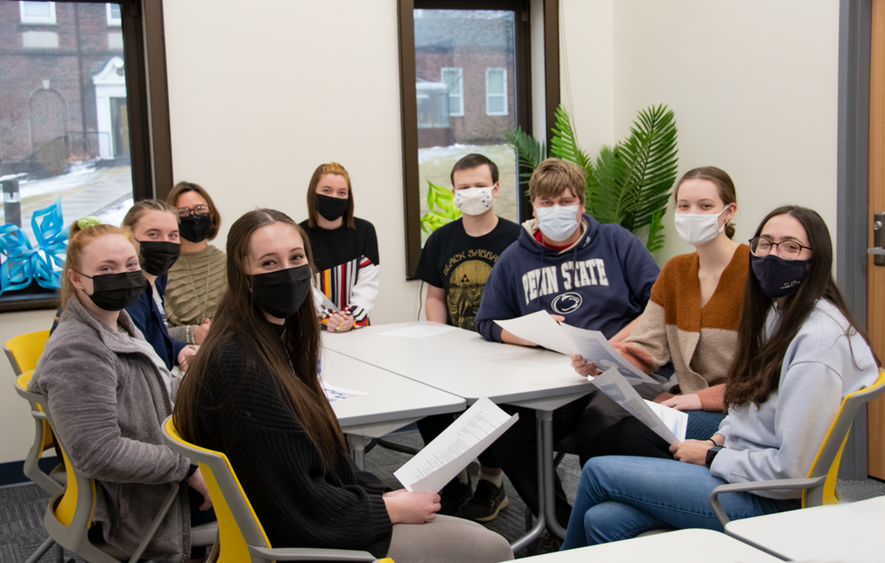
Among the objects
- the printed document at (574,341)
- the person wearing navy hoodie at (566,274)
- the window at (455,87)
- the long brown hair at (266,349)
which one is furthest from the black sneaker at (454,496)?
the window at (455,87)

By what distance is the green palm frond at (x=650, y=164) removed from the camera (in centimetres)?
408

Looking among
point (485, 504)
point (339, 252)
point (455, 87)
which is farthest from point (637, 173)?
point (485, 504)

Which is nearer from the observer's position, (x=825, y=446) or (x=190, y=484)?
(x=825, y=446)

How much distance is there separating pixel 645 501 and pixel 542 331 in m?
0.88

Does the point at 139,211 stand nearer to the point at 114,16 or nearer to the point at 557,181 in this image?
the point at 557,181

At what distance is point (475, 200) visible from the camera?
3285 mm

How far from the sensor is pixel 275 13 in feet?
13.0

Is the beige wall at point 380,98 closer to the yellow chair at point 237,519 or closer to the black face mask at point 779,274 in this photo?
the black face mask at point 779,274

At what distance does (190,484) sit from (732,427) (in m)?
1.32

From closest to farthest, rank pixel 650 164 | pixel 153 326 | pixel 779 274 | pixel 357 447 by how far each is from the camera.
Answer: pixel 779 274 < pixel 357 447 < pixel 153 326 < pixel 650 164

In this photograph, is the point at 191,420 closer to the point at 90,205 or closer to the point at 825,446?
the point at 825,446

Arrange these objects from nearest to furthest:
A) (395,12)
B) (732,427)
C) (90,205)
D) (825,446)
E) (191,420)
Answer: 1. (191,420)
2. (825,446)
3. (732,427)
4. (90,205)
5. (395,12)

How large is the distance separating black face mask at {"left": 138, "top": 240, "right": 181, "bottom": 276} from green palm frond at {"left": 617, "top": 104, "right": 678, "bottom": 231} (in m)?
2.66

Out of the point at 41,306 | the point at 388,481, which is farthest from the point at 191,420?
the point at 41,306
